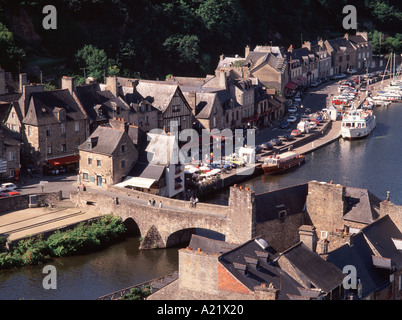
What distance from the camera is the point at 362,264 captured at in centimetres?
3772

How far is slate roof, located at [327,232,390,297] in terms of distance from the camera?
121ft

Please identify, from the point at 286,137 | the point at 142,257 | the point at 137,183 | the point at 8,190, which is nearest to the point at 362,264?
the point at 142,257

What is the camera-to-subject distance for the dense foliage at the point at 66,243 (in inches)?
1863

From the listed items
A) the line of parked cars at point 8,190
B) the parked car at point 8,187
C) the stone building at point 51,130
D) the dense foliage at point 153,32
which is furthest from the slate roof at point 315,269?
the dense foliage at point 153,32

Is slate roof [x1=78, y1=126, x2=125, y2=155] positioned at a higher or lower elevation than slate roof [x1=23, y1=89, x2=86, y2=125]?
lower

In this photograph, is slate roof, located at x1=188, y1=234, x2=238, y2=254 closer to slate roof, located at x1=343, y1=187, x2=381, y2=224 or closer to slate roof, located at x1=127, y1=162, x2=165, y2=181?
slate roof, located at x1=343, y1=187, x2=381, y2=224

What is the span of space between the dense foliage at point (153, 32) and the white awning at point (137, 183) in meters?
28.7

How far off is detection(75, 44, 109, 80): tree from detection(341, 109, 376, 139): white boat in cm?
2606

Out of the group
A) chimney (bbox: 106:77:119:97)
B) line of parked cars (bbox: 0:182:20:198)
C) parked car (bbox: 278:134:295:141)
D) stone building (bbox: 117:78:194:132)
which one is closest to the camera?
line of parked cars (bbox: 0:182:20:198)

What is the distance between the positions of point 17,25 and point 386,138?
42.4 m

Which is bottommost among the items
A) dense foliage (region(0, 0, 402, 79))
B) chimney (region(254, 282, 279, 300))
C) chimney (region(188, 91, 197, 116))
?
chimney (region(254, 282, 279, 300))

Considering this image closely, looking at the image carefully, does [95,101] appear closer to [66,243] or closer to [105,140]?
[105,140]

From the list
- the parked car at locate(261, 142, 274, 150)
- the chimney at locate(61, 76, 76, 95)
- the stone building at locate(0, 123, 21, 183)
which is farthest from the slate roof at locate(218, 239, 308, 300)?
the parked car at locate(261, 142, 274, 150)
